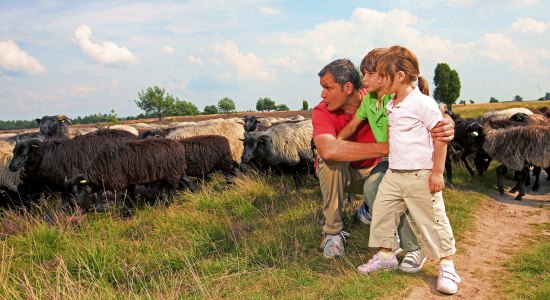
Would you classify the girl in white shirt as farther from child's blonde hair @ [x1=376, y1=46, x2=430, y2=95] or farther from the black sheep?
the black sheep

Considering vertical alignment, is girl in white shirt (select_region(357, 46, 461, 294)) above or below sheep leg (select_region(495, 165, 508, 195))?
above

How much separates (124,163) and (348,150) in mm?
5353

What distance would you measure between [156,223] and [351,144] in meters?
3.75

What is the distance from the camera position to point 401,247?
15.1ft

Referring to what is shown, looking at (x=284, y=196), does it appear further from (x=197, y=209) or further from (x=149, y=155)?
(x=149, y=155)

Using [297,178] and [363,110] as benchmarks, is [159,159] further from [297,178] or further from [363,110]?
[363,110]

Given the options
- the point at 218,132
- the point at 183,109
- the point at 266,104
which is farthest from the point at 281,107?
the point at 218,132

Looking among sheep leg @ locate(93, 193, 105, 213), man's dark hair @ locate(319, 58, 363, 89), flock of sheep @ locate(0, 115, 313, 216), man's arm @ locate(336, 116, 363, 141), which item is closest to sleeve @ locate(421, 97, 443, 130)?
man's arm @ locate(336, 116, 363, 141)

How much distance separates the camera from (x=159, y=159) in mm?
8758

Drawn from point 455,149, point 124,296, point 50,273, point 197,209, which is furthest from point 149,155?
point 455,149

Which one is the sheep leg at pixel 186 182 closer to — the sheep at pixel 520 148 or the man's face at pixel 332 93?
the man's face at pixel 332 93

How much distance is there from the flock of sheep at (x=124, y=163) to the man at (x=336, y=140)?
4.32 meters

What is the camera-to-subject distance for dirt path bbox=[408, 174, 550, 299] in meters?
4.06

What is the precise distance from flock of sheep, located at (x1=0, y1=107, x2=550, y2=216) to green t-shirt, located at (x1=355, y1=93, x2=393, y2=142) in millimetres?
3702
